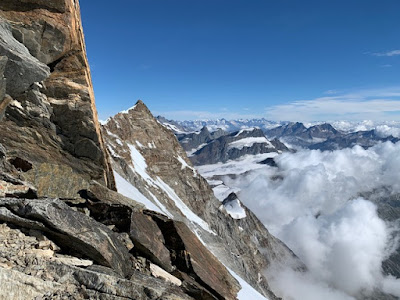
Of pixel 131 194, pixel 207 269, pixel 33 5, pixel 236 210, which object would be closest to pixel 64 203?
pixel 207 269

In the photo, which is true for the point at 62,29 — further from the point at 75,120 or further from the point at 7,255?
the point at 7,255

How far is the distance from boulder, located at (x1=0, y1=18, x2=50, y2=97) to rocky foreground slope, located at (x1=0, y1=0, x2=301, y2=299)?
0.06 metres

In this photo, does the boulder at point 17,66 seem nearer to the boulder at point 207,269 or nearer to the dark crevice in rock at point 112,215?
the dark crevice in rock at point 112,215

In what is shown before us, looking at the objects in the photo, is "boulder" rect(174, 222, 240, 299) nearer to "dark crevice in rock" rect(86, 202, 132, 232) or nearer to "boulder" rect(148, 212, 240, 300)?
"boulder" rect(148, 212, 240, 300)

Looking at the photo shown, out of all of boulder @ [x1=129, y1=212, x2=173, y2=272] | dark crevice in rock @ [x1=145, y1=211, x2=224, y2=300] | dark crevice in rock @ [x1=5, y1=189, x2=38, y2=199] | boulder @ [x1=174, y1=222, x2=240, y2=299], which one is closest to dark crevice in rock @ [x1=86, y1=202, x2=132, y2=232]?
boulder @ [x1=129, y1=212, x2=173, y2=272]

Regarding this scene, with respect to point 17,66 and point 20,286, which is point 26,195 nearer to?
point 20,286

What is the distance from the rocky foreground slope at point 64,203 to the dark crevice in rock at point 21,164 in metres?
0.04

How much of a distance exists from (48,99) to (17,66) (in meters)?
3.45

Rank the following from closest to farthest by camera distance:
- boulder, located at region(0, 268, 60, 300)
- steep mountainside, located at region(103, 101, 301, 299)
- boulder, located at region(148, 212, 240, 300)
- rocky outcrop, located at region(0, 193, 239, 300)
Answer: boulder, located at region(0, 268, 60, 300) < rocky outcrop, located at region(0, 193, 239, 300) < boulder, located at region(148, 212, 240, 300) < steep mountainside, located at region(103, 101, 301, 299)

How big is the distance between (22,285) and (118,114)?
10440cm

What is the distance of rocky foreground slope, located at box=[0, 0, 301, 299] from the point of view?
33.8 feet

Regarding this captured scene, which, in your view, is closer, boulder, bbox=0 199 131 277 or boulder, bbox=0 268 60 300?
boulder, bbox=0 268 60 300

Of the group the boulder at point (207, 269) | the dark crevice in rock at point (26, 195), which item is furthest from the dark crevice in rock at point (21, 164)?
the boulder at point (207, 269)

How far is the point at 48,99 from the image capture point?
63.9ft
